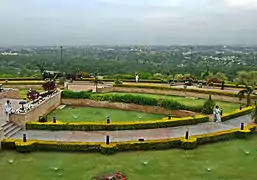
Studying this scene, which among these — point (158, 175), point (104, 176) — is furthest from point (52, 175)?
point (158, 175)

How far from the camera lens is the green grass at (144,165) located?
11.6m

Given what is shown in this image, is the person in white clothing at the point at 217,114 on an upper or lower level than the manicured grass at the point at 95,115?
upper

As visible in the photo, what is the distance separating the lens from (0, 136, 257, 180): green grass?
11.6 m

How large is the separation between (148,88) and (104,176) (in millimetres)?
14939

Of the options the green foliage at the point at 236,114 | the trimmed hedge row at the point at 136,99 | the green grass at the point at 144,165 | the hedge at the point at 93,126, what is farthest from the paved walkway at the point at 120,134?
the trimmed hedge row at the point at 136,99

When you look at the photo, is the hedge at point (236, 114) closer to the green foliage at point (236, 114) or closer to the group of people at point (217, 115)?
the green foliage at point (236, 114)

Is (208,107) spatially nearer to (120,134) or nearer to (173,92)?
(120,134)

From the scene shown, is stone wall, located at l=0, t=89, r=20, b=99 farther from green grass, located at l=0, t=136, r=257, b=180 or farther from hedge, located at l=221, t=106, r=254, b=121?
hedge, located at l=221, t=106, r=254, b=121

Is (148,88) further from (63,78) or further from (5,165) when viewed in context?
(5,165)

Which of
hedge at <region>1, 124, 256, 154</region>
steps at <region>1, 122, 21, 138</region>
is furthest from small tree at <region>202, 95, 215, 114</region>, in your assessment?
steps at <region>1, 122, 21, 138</region>

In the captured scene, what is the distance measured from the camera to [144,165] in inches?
488

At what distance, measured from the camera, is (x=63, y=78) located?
28.3 meters

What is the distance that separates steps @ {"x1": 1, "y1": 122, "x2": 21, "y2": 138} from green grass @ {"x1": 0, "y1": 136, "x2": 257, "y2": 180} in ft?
4.52

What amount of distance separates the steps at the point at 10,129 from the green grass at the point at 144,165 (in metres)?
1.38
